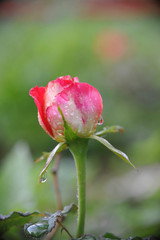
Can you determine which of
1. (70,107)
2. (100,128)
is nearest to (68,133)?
(70,107)

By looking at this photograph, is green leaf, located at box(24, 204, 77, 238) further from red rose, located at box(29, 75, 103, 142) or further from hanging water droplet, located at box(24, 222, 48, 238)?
red rose, located at box(29, 75, 103, 142)

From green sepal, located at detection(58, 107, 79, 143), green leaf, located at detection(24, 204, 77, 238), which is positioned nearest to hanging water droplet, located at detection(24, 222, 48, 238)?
green leaf, located at detection(24, 204, 77, 238)

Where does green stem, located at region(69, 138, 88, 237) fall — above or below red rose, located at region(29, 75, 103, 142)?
below

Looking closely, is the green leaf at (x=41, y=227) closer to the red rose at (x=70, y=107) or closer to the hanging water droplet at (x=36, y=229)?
the hanging water droplet at (x=36, y=229)

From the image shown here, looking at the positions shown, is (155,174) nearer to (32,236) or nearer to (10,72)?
(32,236)

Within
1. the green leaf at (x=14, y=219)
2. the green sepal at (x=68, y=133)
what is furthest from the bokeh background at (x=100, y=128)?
the green sepal at (x=68, y=133)

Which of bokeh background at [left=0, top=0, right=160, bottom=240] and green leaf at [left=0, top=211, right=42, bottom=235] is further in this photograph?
bokeh background at [left=0, top=0, right=160, bottom=240]
